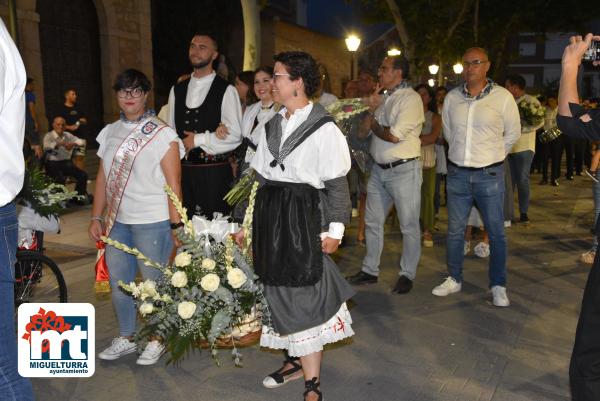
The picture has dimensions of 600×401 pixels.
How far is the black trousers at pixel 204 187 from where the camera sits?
17.0 feet

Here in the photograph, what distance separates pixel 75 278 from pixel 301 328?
12.2 feet

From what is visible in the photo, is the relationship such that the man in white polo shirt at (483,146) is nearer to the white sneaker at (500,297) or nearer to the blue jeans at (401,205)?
the white sneaker at (500,297)

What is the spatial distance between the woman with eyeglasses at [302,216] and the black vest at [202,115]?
1477 mm

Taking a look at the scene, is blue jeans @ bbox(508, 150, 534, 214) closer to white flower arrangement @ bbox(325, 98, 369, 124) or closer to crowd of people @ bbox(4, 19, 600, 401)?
crowd of people @ bbox(4, 19, 600, 401)

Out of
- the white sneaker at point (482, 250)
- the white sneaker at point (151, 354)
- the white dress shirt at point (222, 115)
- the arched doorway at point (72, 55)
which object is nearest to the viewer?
the white sneaker at point (151, 354)

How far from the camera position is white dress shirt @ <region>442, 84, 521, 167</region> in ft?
17.8

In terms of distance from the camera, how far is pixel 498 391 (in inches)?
154

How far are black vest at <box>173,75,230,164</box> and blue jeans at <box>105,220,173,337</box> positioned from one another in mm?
1023

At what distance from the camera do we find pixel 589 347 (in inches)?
119

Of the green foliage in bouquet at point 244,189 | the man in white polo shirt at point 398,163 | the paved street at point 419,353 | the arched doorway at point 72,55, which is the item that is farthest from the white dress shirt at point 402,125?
the arched doorway at point 72,55

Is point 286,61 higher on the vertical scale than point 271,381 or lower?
higher

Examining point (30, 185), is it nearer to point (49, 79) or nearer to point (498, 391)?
point (498, 391)

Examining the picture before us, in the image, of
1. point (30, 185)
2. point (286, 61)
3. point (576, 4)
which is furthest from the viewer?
point (576, 4)

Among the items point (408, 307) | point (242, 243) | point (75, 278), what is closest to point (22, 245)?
point (75, 278)
